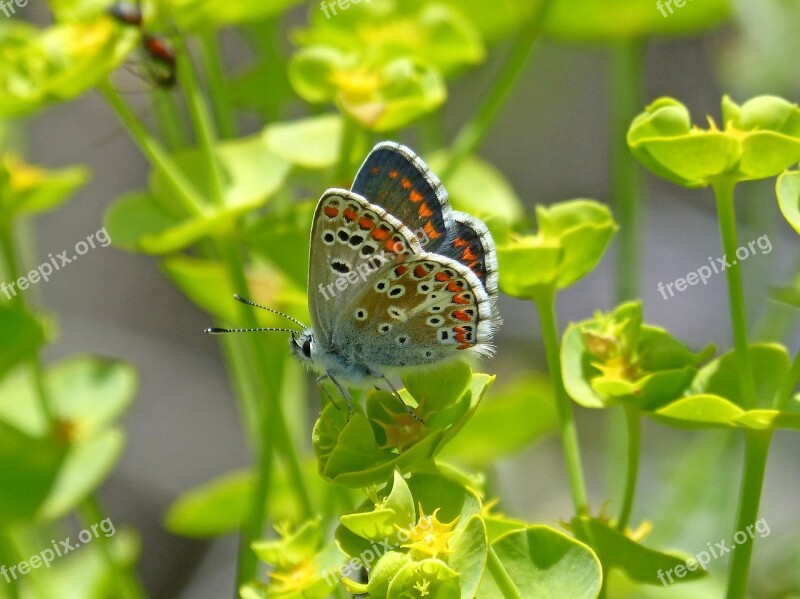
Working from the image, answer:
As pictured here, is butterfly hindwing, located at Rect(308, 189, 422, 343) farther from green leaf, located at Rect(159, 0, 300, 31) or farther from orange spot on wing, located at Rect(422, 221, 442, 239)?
green leaf, located at Rect(159, 0, 300, 31)

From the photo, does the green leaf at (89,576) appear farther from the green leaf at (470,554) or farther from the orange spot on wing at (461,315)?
the green leaf at (470,554)

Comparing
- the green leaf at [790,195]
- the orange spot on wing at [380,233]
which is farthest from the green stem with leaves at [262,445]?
the green leaf at [790,195]

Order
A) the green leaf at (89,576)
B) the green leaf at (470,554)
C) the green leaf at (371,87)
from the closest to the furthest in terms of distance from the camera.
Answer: the green leaf at (470,554) < the green leaf at (371,87) < the green leaf at (89,576)

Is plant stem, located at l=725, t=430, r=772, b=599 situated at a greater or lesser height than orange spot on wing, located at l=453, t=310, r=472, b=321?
lesser

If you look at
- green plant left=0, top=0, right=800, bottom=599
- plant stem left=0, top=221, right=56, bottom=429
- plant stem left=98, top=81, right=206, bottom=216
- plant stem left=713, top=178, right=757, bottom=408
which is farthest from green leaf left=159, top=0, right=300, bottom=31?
plant stem left=713, top=178, right=757, bottom=408

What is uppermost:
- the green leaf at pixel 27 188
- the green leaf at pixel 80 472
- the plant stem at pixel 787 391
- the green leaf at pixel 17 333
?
the green leaf at pixel 27 188

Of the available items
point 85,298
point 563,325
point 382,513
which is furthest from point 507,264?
point 85,298

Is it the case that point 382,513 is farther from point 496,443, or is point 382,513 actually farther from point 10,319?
point 496,443
